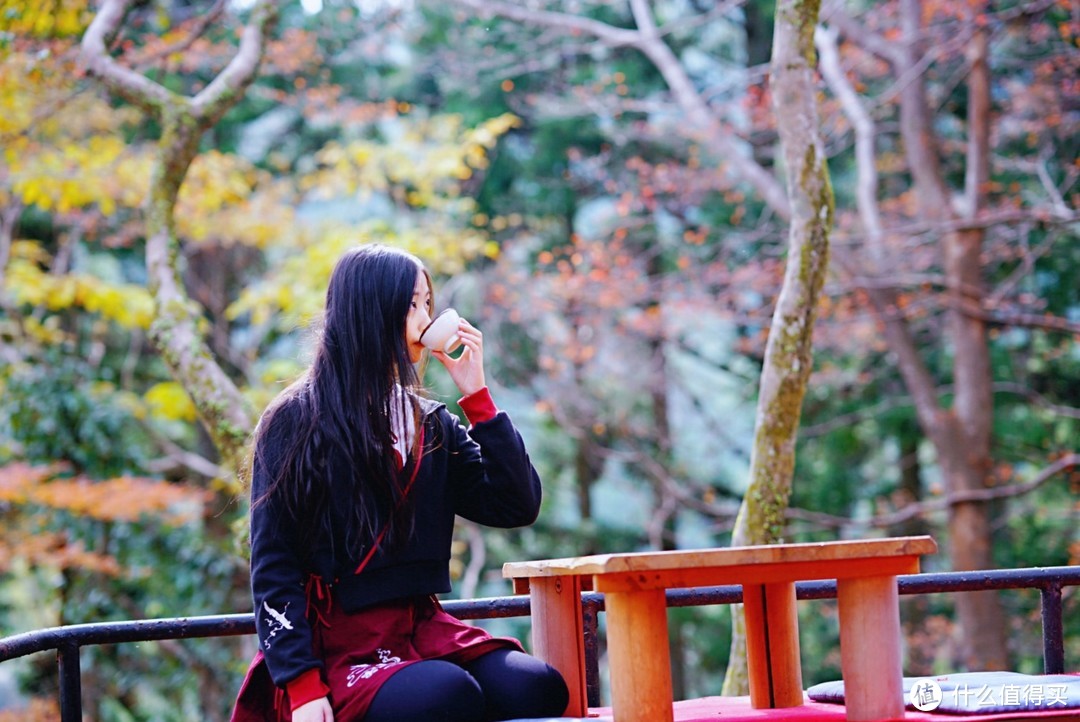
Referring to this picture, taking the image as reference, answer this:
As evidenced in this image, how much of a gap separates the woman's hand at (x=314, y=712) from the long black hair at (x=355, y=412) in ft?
1.09

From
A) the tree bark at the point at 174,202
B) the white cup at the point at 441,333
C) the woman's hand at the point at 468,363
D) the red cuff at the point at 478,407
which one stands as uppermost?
the tree bark at the point at 174,202

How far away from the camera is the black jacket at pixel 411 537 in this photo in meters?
2.16

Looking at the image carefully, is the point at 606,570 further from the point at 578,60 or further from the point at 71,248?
the point at 578,60

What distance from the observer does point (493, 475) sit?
2.51 metres

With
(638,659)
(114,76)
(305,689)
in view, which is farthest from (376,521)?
(114,76)

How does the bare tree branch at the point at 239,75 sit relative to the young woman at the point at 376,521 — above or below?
above

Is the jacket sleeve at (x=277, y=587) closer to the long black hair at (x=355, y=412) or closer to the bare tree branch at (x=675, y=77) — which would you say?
the long black hair at (x=355, y=412)

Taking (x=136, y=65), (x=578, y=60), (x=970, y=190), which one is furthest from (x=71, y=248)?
(x=970, y=190)

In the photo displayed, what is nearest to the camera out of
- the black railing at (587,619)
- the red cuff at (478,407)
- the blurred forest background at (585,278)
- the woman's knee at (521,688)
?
the woman's knee at (521,688)

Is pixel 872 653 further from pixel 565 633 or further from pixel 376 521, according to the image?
pixel 376 521

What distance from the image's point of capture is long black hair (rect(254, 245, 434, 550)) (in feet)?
7.46

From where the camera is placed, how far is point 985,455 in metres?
8.45

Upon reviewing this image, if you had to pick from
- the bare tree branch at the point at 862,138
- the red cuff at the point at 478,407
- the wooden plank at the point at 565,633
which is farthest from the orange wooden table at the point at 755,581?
the bare tree branch at the point at 862,138

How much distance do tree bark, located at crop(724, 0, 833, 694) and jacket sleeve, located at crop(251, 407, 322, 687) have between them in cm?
206
